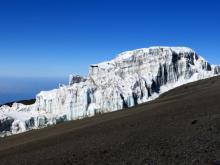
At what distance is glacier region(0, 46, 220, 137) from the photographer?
4335 inches

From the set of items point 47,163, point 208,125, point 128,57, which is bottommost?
point 47,163

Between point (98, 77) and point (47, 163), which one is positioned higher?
point (98, 77)

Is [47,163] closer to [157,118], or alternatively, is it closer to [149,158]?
[149,158]

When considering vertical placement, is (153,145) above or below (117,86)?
below

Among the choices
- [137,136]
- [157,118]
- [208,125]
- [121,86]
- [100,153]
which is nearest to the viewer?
[100,153]

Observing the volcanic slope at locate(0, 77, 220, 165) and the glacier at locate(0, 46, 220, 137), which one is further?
the glacier at locate(0, 46, 220, 137)

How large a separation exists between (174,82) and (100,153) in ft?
308

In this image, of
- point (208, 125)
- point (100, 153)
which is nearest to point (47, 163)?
point (100, 153)

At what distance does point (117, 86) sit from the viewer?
110688mm

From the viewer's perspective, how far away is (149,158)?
70.6 feet

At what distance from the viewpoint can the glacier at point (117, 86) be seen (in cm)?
11011

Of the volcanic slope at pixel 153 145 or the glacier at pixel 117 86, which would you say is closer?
the volcanic slope at pixel 153 145

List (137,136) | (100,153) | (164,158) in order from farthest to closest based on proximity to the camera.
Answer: (137,136)
(100,153)
(164,158)

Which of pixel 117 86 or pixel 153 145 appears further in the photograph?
pixel 117 86
